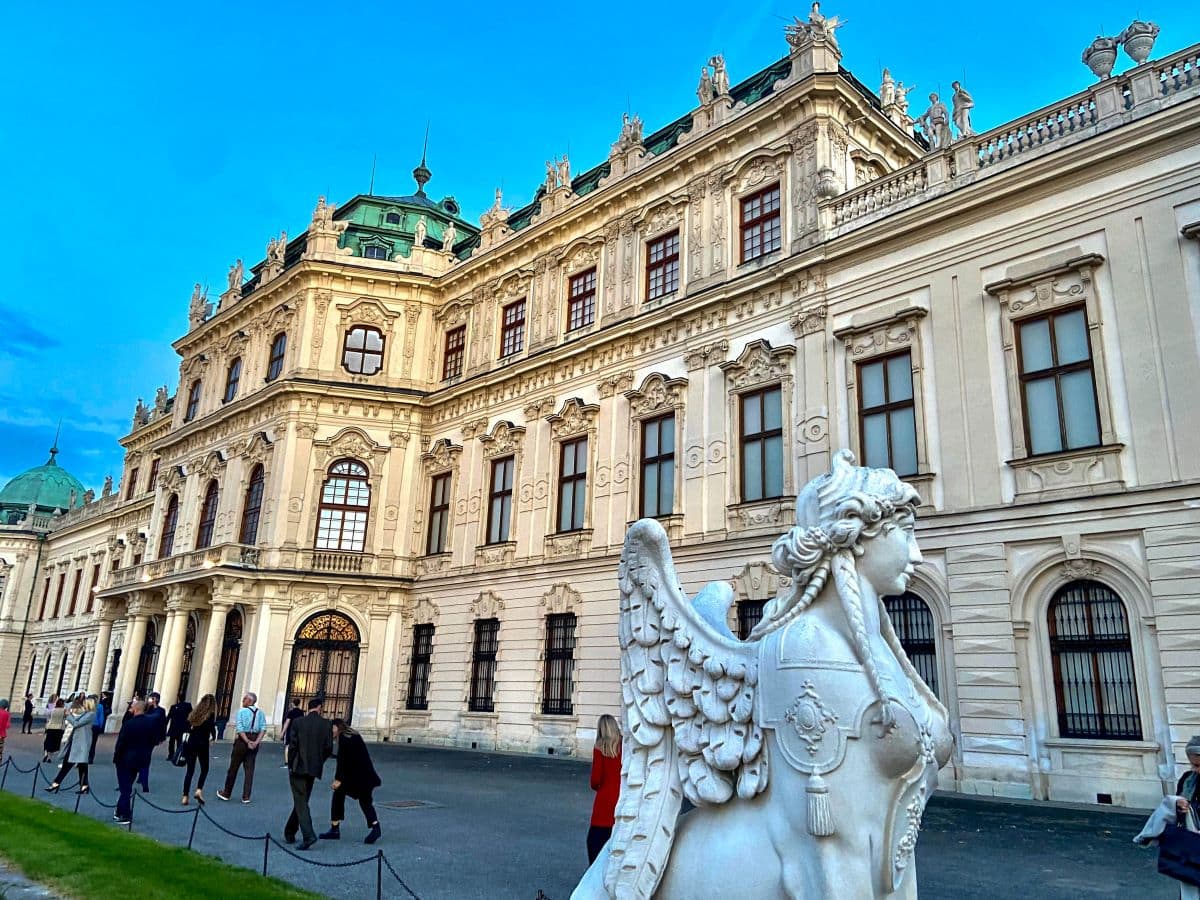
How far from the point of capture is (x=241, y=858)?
8969 millimetres

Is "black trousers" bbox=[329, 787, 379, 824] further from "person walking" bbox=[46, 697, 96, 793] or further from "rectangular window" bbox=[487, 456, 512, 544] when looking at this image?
"rectangular window" bbox=[487, 456, 512, 544]

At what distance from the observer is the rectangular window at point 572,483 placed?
22966 mm

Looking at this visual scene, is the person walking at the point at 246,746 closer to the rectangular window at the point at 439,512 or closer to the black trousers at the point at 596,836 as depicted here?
the black trousers at the point at 596,836

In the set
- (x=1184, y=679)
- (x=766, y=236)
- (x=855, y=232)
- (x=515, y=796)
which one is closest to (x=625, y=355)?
(x=766, y=236)

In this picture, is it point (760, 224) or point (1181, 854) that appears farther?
point (760, 224)

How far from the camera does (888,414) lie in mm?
17109

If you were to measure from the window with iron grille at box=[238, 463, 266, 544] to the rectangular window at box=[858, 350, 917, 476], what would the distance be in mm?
19964

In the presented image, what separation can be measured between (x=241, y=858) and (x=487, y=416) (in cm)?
1834

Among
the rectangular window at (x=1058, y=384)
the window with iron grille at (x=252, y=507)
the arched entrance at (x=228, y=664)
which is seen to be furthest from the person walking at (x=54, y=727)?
the rectangular window at (x=1058, y=384)

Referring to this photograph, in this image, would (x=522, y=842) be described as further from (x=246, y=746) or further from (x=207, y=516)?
(x=207, y=516)

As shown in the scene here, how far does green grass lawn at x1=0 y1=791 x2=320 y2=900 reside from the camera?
712cm

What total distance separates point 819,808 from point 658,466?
18.1 meters

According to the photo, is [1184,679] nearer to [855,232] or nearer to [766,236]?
[855,232]

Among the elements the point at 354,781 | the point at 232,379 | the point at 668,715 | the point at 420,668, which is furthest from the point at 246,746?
the point at 232,379
